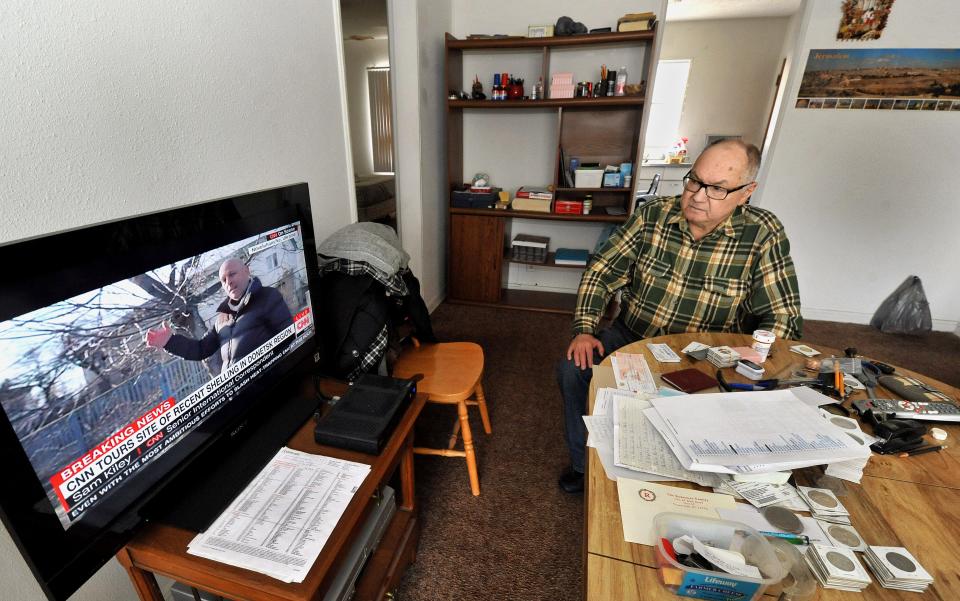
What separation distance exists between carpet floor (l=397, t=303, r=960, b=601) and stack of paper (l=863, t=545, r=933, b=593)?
855mm

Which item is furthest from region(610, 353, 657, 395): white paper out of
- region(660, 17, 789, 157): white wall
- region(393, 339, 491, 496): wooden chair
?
region(660, 17, 789, 157): white wall

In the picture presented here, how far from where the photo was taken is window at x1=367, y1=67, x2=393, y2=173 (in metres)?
3.88

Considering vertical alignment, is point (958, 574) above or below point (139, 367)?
below

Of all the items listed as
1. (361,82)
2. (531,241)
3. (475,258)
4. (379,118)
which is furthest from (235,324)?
(361,82)

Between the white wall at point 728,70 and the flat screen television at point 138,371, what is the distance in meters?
5.63

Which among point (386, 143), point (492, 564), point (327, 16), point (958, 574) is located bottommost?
point (492, 564)

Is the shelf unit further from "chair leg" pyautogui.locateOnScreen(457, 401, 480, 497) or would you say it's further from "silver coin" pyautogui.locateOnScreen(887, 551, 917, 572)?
"silver coin" pyautogui.locateOnScreen(887, 551, 917, 572)

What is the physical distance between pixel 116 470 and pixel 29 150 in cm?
64

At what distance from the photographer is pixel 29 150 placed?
0.81 metres

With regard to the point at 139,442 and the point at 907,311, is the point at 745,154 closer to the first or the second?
the point at 139,442

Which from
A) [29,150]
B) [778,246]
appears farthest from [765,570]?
[29,150]

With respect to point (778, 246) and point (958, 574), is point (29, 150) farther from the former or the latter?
point (778, 246)

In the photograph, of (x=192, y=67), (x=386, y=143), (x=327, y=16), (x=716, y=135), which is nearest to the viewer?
(x=192, y=67)

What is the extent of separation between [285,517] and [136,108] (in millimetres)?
997
